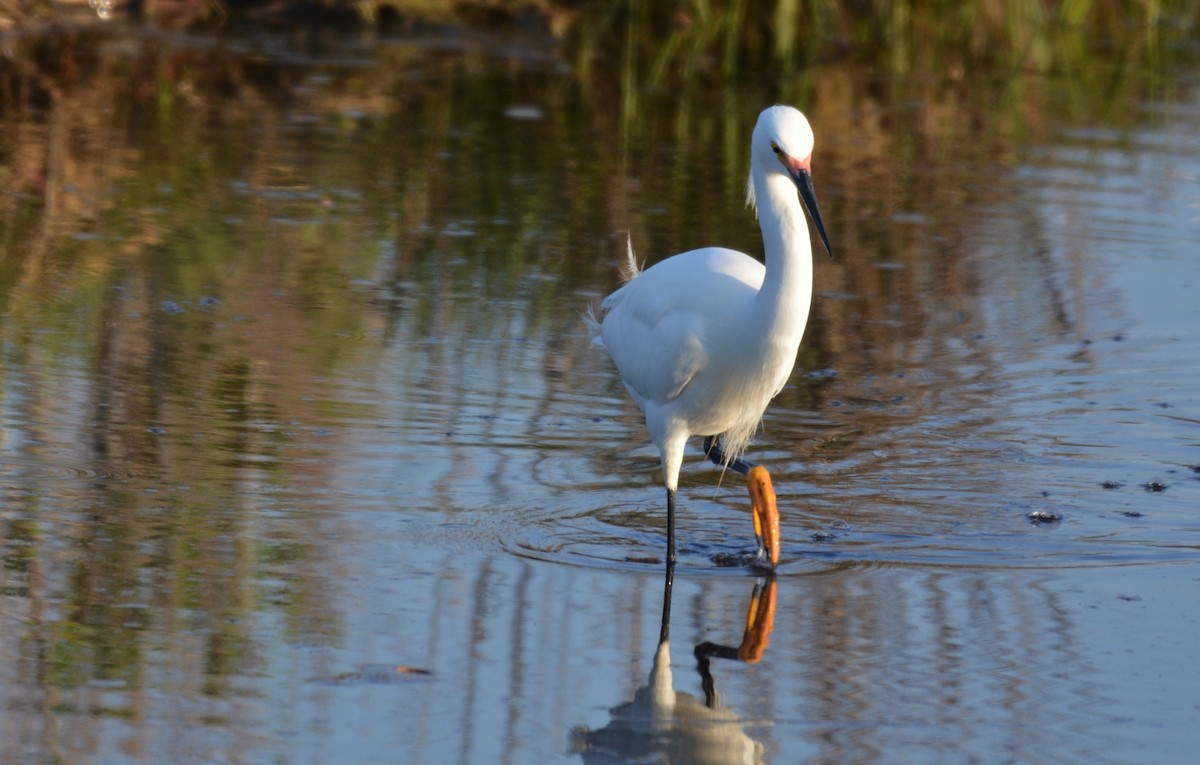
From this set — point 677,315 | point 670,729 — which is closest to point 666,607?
point 670,729

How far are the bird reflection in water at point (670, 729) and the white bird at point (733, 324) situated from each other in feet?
2.40

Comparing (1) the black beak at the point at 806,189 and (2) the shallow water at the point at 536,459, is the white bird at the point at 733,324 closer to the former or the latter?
(1) the black beak at the point at 806,189

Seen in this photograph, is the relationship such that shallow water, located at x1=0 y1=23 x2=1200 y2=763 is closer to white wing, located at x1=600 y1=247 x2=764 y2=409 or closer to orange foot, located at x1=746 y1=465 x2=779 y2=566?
orange foot, located at x1=746 y1=465 x2=779 y2=566

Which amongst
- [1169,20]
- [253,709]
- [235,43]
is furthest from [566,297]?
[1169,20]

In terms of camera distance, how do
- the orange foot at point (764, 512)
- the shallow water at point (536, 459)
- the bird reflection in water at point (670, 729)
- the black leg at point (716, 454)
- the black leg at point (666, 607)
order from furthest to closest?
the black leg at point (716, 454)
the orange foot at point (764, 512)
the black leg at point (666, 607)
the shallow water at point (536, 459)
the bird reflection in water at point (670, 729)

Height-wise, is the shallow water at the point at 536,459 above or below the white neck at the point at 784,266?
below

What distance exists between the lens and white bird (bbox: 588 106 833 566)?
15.4 ft

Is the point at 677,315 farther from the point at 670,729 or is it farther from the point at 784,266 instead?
the point at 670,729

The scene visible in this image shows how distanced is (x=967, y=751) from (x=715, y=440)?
2.02 metres

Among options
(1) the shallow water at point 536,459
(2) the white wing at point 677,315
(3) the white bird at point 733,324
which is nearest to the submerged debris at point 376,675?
(1) the shallow water at point 536,459

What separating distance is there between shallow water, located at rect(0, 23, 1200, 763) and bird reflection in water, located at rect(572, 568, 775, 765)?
14 millimetres

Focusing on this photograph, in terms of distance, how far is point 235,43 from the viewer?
1370cm

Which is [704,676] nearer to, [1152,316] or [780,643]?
[780,643]

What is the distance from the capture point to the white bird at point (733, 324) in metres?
4.70
